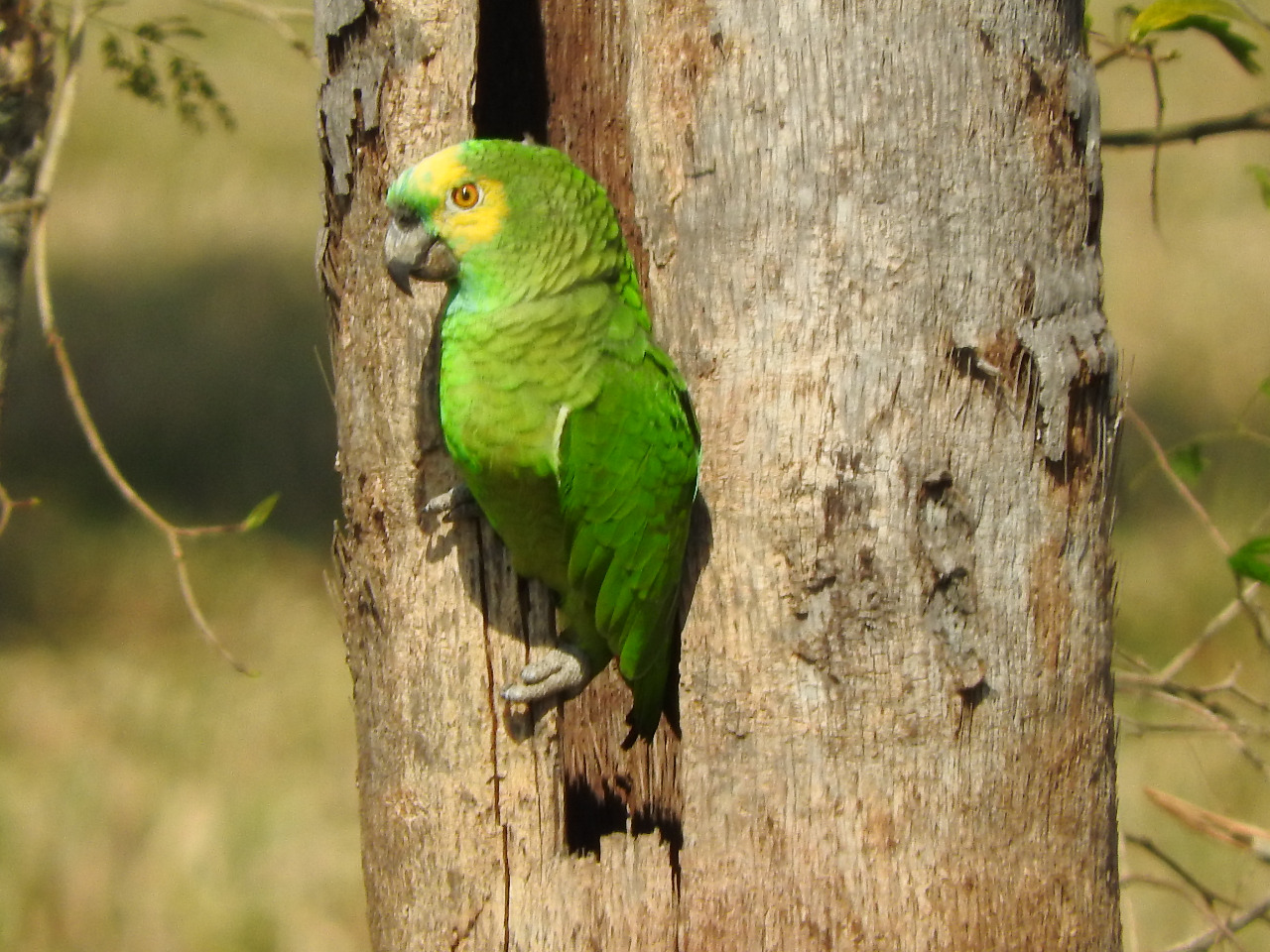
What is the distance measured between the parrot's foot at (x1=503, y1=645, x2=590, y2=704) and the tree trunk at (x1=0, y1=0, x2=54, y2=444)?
5.08 ft

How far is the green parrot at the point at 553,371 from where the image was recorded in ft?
6.48

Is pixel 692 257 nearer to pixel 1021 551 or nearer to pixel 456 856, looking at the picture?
pixel 1021 551

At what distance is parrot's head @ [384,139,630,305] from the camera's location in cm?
195

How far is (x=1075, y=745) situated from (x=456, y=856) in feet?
3.59

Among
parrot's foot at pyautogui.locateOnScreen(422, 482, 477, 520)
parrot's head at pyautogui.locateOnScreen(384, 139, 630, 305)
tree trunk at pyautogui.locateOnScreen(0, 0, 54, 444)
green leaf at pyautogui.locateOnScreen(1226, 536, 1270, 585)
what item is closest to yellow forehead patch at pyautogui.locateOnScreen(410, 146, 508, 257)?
parrot's head at pyautogui.locateOnScreen(384, 139, 630, 305)

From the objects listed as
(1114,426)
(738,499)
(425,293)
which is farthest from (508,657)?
(1114,426)

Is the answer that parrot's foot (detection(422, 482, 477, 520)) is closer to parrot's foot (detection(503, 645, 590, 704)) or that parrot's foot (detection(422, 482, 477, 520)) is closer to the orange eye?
parrot's foot (detection(503, 645, 590, 704))

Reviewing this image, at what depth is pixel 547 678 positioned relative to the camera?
2135mm

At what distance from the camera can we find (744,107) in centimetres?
191

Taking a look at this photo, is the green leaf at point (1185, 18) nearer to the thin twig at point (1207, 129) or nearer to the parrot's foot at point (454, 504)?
the thin twig at point (1207, 129)

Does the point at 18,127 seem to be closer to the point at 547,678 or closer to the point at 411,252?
the point at 411,252

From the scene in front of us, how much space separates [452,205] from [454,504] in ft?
1.74

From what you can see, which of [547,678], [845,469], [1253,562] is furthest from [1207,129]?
[547,678]

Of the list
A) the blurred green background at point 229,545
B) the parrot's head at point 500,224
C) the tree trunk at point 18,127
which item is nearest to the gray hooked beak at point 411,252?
the parrot's head at point 500,224
